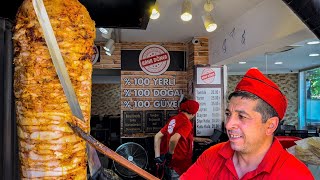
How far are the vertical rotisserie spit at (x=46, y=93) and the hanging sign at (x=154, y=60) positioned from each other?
6608 millimetres

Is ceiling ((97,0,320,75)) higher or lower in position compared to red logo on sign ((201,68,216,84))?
higher

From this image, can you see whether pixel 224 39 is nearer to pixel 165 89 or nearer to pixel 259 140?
pixel 165 89

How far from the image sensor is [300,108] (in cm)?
1316

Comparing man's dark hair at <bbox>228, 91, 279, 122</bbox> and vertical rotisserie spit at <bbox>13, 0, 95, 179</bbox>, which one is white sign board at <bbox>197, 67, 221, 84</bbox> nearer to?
man's dark hair at <bbox>228, 91, 279, 122</bbox>

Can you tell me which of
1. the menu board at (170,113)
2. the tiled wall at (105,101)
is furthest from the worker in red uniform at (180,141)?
the tiled wall at (105,101)

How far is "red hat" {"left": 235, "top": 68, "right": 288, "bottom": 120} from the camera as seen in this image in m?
1.62

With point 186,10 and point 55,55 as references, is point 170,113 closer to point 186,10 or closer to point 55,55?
point 186,10

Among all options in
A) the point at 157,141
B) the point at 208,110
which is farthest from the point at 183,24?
the point at 157,141

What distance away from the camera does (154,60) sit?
291 inches

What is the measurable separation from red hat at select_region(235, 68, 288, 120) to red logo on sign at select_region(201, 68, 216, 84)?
5078 mm

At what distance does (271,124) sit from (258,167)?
0.24 m

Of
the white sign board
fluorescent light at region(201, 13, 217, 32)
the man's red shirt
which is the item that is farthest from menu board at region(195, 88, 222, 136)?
fluorescent light at region(201, 13, 217, 32)

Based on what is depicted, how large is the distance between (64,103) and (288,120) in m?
14.0

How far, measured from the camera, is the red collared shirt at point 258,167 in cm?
159
